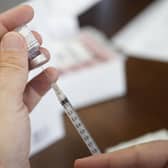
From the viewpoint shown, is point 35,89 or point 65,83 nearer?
point 35,89

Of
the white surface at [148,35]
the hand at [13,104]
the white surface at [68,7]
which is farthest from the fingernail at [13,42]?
the white surface at [68,7]

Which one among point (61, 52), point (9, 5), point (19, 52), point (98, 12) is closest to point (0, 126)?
point (19, 52)

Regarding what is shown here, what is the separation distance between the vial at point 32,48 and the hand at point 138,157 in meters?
0.14

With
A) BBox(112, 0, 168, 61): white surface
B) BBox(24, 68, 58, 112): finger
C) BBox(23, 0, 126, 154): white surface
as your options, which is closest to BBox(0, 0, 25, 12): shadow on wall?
BBox(23, 0, 126, 154): white surface

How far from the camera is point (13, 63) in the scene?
0.57 meters

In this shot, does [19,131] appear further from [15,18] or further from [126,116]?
[126,116]

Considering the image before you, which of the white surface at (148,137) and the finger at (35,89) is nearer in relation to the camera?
the finger at (35,89)

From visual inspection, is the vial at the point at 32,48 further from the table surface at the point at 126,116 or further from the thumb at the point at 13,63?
the table surface at the point at 126,116

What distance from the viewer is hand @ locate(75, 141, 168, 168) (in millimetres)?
619

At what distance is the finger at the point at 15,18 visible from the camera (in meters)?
0.64

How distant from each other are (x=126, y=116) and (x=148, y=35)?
1.03 feet

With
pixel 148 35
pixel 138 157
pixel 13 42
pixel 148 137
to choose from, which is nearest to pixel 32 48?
pixel 13 42

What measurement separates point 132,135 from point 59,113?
139mm

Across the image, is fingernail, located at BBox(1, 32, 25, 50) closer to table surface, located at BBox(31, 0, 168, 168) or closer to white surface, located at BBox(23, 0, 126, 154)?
white surface, located at BBox(23, 0, 126, 154)
